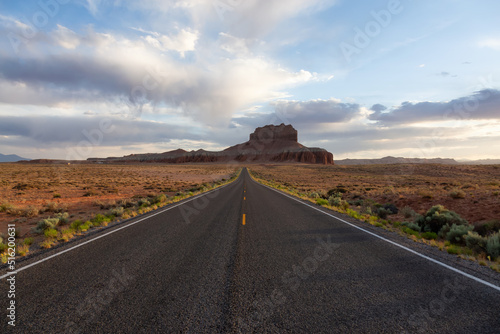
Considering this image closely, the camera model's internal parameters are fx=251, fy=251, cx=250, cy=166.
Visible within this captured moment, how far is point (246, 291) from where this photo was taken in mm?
4086

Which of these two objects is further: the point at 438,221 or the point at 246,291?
the point at 438,221

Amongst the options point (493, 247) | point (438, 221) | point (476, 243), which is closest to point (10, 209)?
point (476, 243)

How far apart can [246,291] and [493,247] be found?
6.77m

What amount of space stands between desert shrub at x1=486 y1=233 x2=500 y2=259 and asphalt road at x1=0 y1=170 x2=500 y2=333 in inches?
92.8

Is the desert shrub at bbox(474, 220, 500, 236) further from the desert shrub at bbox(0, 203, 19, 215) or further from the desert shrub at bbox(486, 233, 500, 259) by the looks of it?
the desert shrub at bbox(0, 203, 19, 215)

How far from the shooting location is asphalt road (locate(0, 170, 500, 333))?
322 centimetres

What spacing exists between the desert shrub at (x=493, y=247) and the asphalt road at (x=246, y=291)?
7.73 ft

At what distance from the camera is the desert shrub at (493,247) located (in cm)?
636

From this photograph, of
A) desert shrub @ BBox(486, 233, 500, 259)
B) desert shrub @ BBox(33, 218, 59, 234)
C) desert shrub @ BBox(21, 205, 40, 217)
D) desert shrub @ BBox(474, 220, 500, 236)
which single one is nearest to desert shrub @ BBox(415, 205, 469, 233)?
desert shrub @ BBox(474, 220, 500, 236)

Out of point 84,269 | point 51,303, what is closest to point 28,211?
point 84,269

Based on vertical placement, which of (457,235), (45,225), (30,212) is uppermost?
(457,235)

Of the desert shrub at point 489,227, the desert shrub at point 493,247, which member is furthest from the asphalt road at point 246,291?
the desert shrub at point 489,227

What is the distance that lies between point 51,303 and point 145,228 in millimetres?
5166

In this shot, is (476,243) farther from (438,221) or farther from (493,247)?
(438,221)
